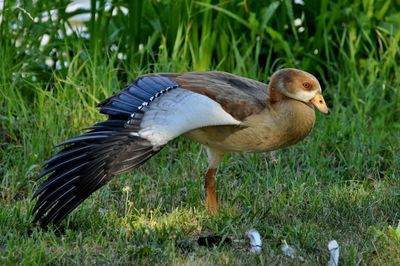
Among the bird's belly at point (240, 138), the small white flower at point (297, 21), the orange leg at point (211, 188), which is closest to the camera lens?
the bird's belly at point (240, 138)

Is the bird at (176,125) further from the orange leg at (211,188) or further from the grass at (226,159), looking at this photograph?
the grass at (226,159)

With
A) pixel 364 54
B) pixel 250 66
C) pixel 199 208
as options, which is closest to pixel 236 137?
pixel 199 208

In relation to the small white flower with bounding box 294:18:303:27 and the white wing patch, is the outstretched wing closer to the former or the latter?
the white wing patch

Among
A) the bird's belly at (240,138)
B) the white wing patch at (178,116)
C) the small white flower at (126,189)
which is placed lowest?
the small white flower at (126,189)

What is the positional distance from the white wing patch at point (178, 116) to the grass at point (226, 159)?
0.47 m

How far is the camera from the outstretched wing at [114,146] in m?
4.46

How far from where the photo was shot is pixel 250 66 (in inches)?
269

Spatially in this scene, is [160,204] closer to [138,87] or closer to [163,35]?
[138,87]

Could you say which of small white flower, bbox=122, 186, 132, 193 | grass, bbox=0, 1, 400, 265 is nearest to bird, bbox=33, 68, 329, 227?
grass, bbox=0, 1, 400, 265

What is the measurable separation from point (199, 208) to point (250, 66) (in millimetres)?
1862

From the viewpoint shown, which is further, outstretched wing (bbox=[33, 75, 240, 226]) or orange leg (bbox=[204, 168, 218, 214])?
orange leg (bbox=[204, 168, 218, 214])

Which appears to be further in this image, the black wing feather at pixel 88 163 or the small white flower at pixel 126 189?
the small white flower at pixel 126 189

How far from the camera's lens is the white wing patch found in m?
4.50

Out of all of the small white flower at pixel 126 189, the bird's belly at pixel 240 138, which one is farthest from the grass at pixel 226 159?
the bird's belly at pixel 240 138
